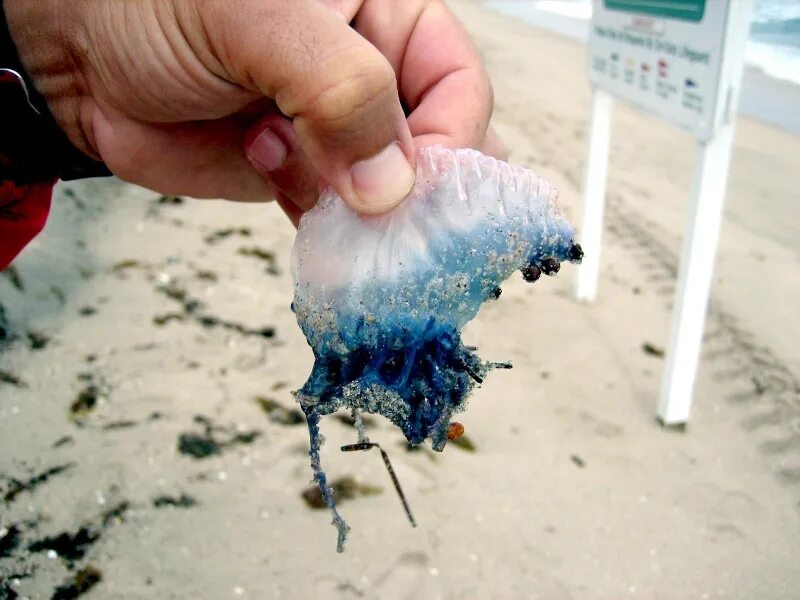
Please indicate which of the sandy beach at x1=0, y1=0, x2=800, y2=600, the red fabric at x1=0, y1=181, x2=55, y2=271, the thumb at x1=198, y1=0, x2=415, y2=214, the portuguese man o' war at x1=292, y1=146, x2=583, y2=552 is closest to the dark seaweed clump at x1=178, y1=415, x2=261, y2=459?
the sandy beach at x1=0, y1=0, x2=800, y2=600

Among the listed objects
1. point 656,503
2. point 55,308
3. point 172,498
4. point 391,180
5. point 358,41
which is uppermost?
point 358,41

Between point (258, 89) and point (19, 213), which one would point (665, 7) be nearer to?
point (258, 89)

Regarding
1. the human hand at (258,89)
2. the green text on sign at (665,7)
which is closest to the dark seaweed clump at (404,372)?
the human hand at (258,89)

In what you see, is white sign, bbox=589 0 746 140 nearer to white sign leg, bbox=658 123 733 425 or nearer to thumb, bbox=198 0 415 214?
white sign leg, bbox=658 123 733 425

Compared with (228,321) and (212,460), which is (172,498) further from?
(228,321)

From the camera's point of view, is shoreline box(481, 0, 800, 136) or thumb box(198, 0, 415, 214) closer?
thumb box(198, 0, 415, 214)

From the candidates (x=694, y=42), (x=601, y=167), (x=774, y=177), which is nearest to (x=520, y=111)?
(x=774, y=177)
